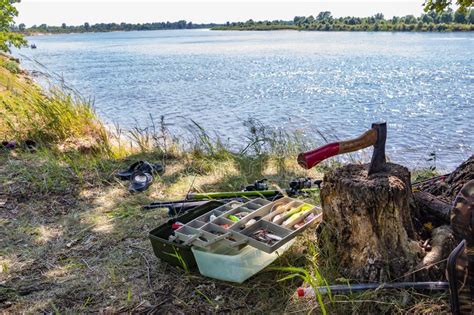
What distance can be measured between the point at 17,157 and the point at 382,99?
1130 cm

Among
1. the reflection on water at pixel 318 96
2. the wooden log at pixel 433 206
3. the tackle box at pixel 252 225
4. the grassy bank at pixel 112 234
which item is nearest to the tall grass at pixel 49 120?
the grassy bank at pixel 112 234

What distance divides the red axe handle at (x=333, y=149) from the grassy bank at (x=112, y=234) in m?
0.57

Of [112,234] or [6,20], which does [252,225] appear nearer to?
[112,234]

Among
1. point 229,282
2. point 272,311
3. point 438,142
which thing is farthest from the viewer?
point 438,142

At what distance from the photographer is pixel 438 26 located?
48969mm

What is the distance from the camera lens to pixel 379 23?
204 feet

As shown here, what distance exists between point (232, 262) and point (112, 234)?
4.13ft

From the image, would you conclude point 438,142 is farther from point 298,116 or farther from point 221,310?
point 221,310

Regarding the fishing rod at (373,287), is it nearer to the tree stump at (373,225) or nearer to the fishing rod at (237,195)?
the tree stump at (373,225)

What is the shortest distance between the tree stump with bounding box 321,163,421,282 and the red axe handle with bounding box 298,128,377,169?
0.16m

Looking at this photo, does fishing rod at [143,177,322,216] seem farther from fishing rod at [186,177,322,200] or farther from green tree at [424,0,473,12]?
green tree at [424,0,473,12]

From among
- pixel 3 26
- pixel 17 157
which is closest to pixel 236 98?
pixel 3 26

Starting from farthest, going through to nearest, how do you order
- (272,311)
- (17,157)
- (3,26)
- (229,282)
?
(3,26)
(17,157)
(229,282)
(272,311)

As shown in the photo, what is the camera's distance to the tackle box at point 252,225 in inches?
102
